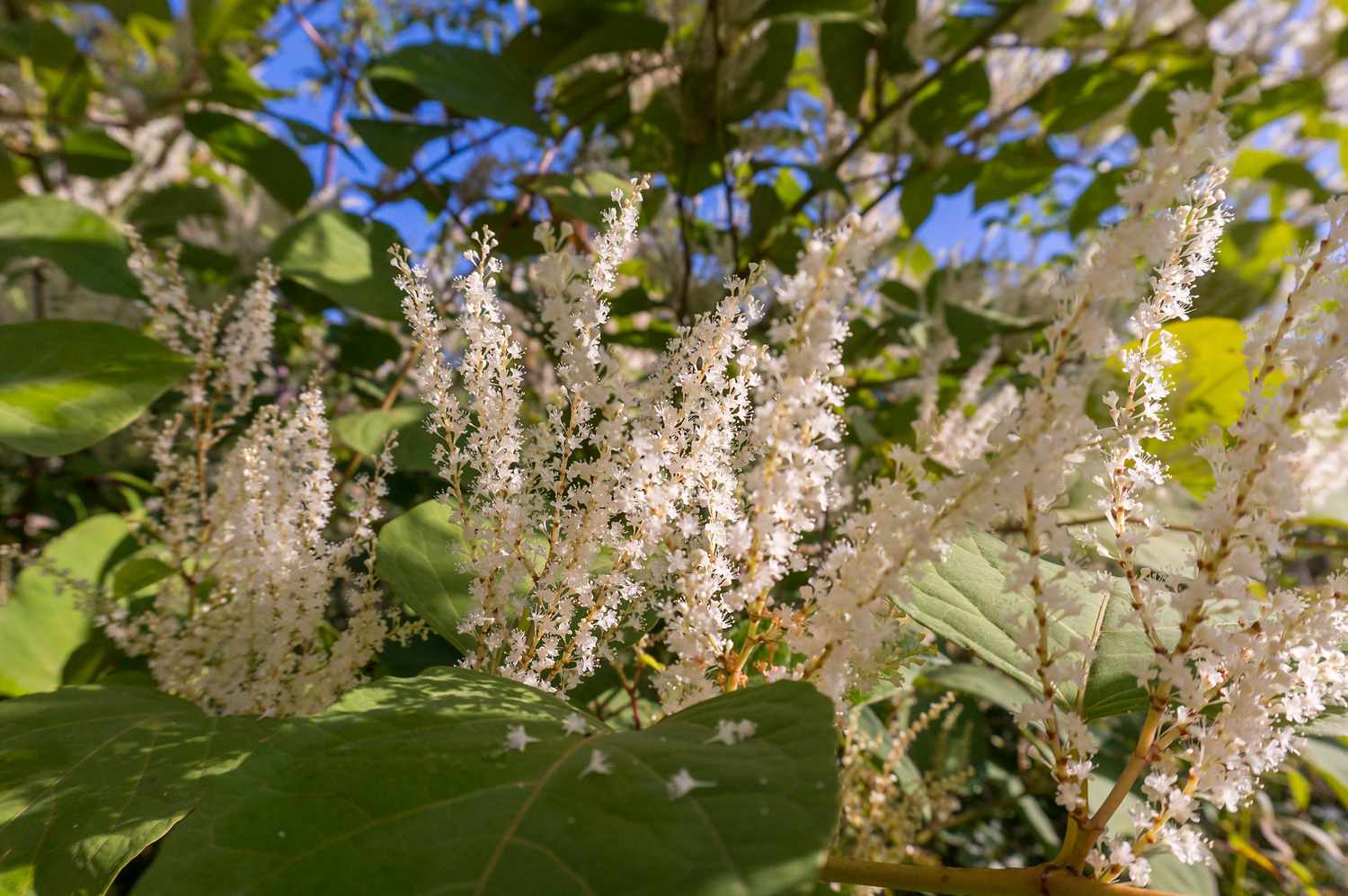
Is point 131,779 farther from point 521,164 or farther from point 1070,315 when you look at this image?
point 521,164

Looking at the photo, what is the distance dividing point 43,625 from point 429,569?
1.10 metres

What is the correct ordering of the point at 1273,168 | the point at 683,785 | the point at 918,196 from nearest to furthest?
1. the point at 683,785
2. the point at 918,196
3. the point at 1273,168

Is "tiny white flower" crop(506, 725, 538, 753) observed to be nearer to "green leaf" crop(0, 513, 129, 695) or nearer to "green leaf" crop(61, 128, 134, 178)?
"green leaf" crop(0, 513, 129, 695)

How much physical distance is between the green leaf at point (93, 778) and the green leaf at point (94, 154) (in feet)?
6.53

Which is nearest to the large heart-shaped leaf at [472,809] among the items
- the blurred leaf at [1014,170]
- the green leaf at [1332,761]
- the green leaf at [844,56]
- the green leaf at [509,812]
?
the green leaf at [509,812]

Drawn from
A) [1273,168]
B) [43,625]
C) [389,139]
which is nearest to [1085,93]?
[1273,168]


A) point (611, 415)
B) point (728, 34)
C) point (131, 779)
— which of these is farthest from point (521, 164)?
point (131, 779)

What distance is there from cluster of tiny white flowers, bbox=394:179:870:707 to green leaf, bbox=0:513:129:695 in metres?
1.08

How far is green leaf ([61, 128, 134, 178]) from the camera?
2096mm

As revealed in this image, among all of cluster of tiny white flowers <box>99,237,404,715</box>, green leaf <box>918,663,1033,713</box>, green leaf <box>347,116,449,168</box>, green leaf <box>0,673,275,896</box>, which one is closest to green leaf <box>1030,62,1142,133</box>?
green leaf <box>918,663,1033,713</box>

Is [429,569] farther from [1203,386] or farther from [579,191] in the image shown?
[1203,386]

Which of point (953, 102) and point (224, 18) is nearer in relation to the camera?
point (953, 102)

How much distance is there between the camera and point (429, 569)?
87 centimetres

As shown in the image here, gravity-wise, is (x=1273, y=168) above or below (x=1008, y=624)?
above
